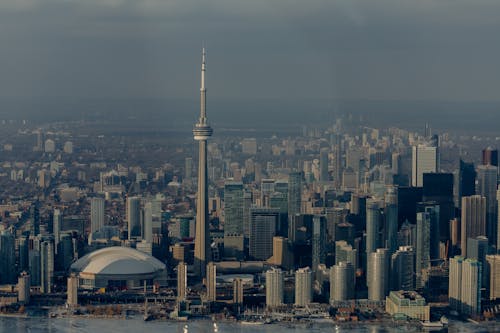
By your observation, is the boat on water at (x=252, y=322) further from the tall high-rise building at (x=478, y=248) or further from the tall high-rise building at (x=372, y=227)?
the tall high-rise building at (x=478, y=248)

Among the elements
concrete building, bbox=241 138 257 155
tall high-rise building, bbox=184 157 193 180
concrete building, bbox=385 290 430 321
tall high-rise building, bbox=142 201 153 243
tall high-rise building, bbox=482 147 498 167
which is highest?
concrete building, bbox=241 138 257 155

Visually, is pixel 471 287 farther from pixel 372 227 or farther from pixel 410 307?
pixel 372 227

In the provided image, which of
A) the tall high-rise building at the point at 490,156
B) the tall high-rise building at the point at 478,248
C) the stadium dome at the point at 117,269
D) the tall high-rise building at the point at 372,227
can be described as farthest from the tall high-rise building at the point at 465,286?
the tall high-rise building at the point at 490,156

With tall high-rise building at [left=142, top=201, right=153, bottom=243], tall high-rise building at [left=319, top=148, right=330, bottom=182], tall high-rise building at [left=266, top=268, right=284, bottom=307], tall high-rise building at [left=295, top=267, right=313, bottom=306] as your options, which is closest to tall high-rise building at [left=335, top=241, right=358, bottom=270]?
tall high-rise building at [left=295, top=267, right=313, bottom=306]

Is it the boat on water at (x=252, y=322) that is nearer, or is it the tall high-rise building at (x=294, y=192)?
the boat on water at (x=252, y=322)

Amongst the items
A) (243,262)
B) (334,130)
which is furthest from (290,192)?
(243,262)

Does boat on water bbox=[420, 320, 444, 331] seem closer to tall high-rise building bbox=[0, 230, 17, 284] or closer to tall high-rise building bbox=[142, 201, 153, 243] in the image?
tall high-rise building bbox=[0, 230, 17, 284]

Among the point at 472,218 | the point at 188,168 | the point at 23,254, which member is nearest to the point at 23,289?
the point at 23,254
